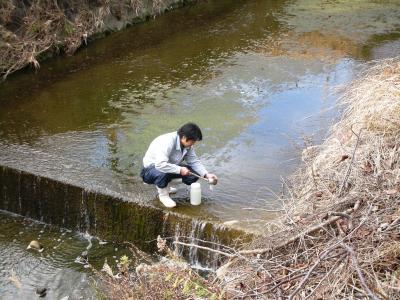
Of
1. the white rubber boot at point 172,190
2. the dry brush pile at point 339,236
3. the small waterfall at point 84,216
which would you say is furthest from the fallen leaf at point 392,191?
the small waterfall at point 84,216

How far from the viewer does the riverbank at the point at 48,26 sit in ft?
33.6

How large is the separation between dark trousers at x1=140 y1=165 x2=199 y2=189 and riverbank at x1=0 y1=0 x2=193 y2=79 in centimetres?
509

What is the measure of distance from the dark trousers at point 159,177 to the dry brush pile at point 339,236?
3.52 ft

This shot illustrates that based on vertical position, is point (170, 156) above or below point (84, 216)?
above

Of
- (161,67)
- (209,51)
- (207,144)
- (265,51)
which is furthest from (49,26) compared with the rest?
(207,144)

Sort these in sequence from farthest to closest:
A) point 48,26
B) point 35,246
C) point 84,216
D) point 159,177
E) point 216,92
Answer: point 48,26 < point 216,92 < point 84,216 < point 35,246 < point 159,177

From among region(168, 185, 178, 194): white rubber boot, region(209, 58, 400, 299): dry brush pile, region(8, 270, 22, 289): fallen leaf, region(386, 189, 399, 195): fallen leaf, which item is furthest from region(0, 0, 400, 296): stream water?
region(386, 189, 399, 195): fallen leaf

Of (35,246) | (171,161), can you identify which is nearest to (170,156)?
(171,161)

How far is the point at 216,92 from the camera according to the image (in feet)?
30.6

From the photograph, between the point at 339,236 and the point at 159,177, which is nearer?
the point at 339,236

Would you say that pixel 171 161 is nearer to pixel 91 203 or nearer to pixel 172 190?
pixel 172 190

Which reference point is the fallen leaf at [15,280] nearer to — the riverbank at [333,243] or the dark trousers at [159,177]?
the riverbank at [333,243]

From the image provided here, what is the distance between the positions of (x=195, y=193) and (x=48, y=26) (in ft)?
20.6

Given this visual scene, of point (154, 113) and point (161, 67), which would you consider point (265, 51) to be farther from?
point (154, 113)
